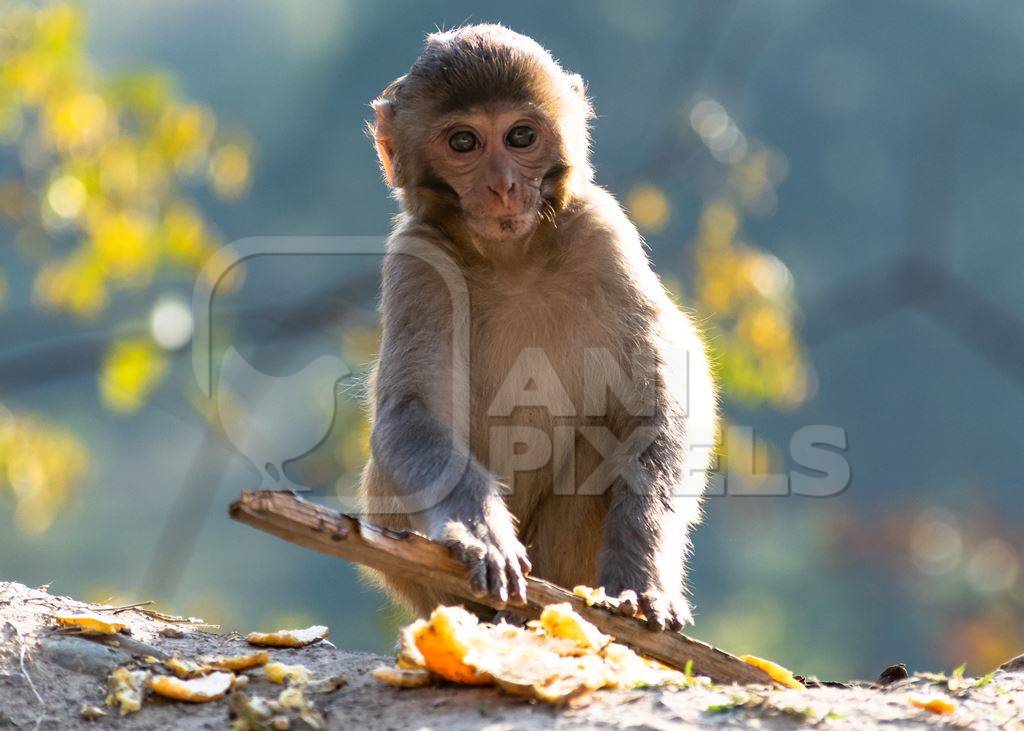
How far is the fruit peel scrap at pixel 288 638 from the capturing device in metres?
4.69

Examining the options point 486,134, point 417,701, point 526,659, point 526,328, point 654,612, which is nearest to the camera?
point 526,659

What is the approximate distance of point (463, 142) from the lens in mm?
5246

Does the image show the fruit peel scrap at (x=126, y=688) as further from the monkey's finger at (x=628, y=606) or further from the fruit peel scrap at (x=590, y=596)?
the monkey's finger at (x=628, y=606)

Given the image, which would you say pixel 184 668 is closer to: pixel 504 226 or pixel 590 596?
pixel 590 596

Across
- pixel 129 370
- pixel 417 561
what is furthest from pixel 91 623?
pixel 129 370

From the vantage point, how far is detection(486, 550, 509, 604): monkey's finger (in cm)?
421

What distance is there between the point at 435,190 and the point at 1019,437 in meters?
20.9

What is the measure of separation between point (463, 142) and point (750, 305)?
15.2 feet

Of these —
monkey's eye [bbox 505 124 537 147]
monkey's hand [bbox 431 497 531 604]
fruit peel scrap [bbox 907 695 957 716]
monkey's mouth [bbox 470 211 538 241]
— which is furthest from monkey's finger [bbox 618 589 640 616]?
monkey's eye [bbox 505 124 537 147]

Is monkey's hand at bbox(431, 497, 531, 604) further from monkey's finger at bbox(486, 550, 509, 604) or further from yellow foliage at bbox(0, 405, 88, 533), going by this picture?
yellow foliage at bbox(0, 405, 88, 533)

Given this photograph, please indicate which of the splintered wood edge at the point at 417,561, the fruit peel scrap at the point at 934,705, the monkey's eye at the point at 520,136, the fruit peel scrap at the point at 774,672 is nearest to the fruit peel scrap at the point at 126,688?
the splintered wood edge at the point at 417,561

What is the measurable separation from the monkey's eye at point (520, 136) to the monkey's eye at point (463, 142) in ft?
0.41

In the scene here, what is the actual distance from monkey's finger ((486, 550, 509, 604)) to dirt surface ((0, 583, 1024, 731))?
41cm

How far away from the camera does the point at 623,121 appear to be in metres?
20.8
